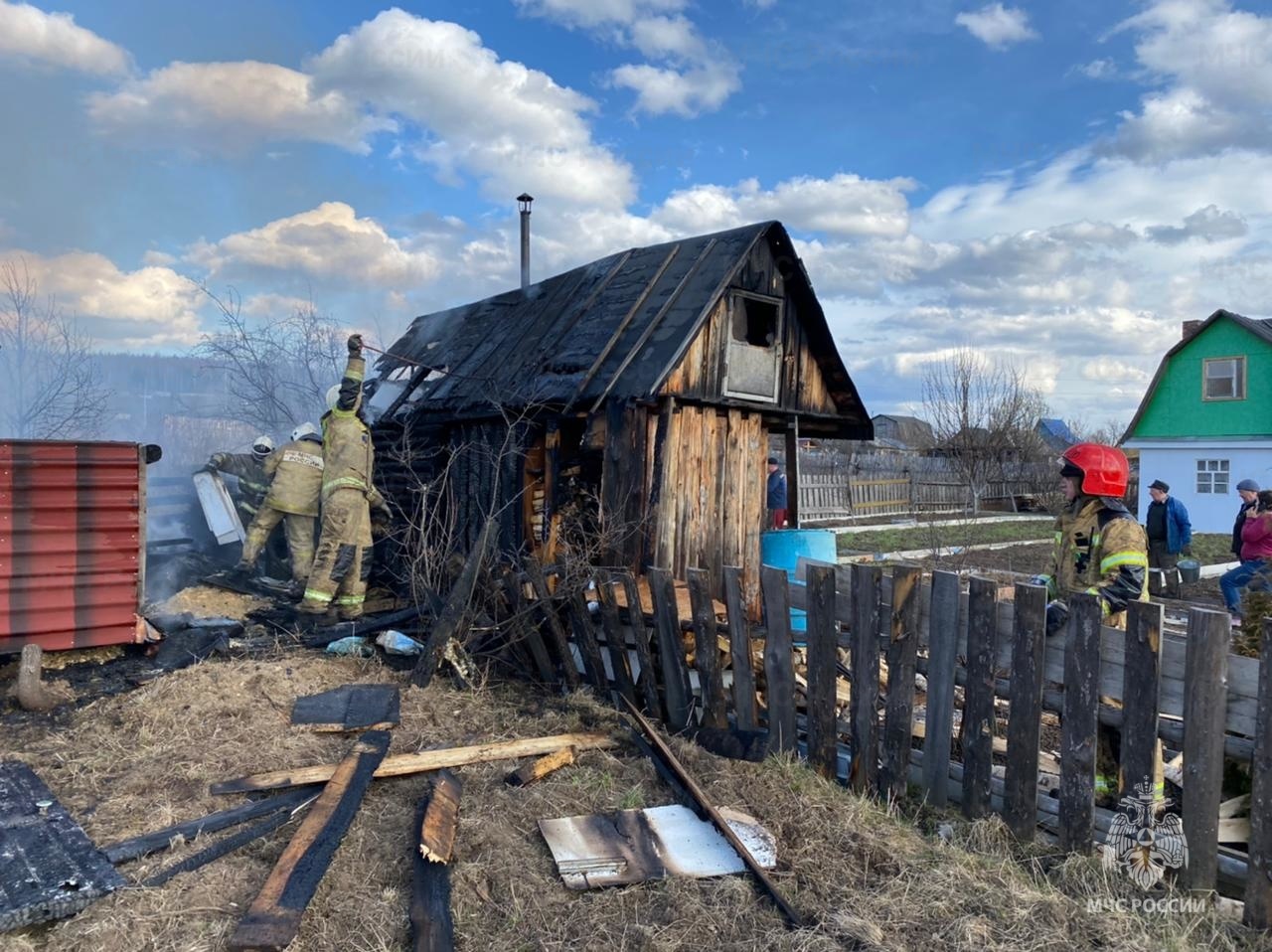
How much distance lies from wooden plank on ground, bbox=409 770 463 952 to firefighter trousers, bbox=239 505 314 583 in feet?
18.8

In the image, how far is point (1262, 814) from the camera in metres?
3.02

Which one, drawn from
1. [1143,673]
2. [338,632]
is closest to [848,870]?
[1143,673]

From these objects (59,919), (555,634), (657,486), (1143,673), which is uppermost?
(657,486)

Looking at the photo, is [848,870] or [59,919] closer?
[59,919]

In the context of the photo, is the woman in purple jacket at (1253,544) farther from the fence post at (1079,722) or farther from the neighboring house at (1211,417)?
the neighboring house at (1211,417)

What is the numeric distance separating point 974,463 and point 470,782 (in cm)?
2507

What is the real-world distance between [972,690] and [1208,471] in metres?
26.8

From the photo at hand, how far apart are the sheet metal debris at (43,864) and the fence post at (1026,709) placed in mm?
3933

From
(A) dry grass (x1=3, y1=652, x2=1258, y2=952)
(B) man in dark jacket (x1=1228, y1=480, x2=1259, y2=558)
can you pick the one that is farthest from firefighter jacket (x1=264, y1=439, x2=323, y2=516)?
(B) man in dark jacket (x1=1228, y1=480, x2=1259, y2=558)

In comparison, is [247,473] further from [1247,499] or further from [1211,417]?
[1211,417]

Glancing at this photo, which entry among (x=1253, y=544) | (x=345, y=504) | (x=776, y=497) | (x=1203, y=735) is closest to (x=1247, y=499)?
(x=1253, y=544)

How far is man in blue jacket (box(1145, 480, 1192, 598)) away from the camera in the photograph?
11930mm

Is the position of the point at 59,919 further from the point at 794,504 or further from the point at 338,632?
the point at 794,504

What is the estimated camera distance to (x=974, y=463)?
26359 millimetres
